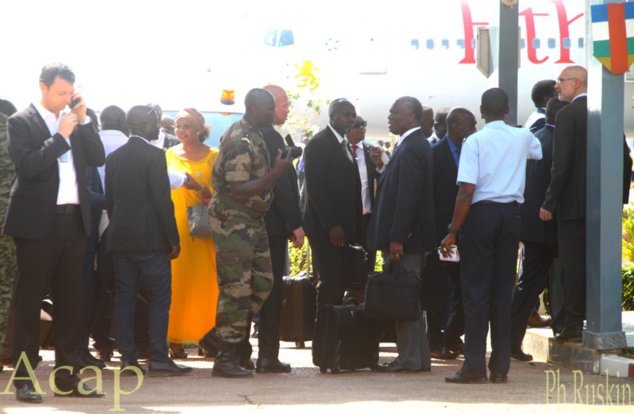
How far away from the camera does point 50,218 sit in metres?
7.32

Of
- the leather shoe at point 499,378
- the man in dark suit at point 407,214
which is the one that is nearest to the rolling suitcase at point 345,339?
the man in dark suit at point 407,214

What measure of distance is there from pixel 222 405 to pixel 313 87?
1402 cm

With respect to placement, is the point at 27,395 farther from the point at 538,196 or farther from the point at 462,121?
the point at 538,196

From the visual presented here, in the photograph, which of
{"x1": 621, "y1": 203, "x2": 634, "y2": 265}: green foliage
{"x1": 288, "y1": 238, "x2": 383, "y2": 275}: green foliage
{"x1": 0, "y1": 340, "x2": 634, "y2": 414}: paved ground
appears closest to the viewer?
{"x1": 0, "y1": 340, "x2": 634, "y2": 414}: paved ground

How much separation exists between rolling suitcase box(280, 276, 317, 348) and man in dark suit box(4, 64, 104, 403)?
2.62 meters

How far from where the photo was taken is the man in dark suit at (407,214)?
8672 mm

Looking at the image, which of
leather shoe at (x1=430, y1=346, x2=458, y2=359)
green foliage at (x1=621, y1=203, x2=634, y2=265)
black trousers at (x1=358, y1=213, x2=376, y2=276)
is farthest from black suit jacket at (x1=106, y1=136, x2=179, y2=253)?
green foliage at (x1=621, y1=203, x2=634, y2=265)

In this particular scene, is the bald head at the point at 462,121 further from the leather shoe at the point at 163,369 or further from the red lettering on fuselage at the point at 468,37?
the red lettering on fuselage at the point at 468,37

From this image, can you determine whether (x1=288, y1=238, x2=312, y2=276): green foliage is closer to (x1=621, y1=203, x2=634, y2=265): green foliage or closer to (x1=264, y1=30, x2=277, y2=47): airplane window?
(x1=621, y1=203, x2=634, y2=265): green foliage

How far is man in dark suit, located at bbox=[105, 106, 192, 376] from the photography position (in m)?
8.62

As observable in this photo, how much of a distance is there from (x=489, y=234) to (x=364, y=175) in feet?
7.52

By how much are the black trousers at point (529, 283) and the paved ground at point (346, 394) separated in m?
0.42

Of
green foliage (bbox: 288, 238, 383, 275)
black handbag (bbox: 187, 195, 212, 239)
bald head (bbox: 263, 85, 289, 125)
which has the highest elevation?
bald head (bbox: 263, 85, 289, 125)

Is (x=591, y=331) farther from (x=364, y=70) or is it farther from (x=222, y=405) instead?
(x=364, y=70)
